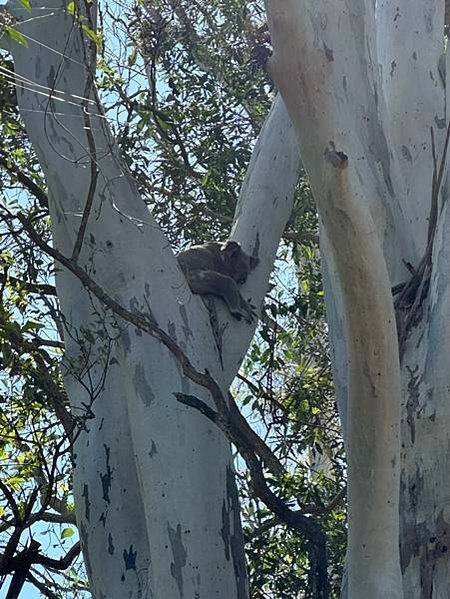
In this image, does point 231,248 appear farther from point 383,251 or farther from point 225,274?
point 383,251

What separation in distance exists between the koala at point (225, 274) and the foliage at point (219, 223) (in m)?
0.94

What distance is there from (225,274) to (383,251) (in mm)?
943

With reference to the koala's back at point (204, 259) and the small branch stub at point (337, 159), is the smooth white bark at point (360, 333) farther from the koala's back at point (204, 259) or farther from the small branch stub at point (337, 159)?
the koala's back at point (204, 259)

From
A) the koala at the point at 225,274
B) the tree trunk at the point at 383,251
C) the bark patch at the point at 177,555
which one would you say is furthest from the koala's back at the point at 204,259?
the bark patch at the point at 177,555

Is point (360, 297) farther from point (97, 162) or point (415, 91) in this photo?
point (415, 91)

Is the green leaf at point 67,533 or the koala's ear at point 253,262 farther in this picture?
the green leaf at point 67,533

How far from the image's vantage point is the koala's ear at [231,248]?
5.07 m

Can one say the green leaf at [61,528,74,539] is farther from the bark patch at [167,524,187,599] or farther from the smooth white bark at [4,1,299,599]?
the bark patch at [167,524,187,599]

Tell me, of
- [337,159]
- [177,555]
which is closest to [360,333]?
[337,159]

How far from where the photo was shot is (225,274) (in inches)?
188

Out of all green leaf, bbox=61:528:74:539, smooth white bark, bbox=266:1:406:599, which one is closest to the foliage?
green leaf, bbox=61:528:74:539

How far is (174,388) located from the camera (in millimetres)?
4223

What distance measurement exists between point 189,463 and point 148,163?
3.30 metres

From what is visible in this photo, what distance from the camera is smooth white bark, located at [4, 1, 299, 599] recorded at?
404 centimetres
